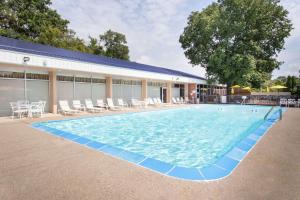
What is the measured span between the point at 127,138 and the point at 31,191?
460 cm

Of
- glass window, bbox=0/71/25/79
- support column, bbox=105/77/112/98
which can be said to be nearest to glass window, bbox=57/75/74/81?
glass window, bbox=0/71/25/79

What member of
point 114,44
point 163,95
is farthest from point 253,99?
point 114,44

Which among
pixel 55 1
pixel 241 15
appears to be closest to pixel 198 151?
pixel 241 15

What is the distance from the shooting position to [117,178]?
3.37 meters

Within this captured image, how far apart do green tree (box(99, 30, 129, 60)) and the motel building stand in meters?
24.6

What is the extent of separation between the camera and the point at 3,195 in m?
2.79

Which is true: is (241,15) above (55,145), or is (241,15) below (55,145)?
above

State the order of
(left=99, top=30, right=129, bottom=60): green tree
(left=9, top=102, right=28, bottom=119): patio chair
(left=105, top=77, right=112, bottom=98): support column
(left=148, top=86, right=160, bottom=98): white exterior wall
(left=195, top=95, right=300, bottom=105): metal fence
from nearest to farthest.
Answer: (left=9, top=102, right=28, bottom=119): patio chair, (left=105, top=77, right=112, bottom=98): support column, (left=148, top=86, right=160, bottom=98): white exterior wall, (left=195, top=95, right=300, bottom=105): metal fence, (left=99, top=30, right=129, bottom=60): green tree

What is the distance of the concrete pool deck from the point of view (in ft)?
9.29

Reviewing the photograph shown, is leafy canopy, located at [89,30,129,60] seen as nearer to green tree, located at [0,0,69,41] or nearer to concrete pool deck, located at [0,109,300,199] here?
green tree, located at [0,0,69,41]

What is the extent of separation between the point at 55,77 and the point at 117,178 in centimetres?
1184

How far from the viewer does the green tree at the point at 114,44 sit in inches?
1697

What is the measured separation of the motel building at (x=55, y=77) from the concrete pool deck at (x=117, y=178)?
7.53 metres

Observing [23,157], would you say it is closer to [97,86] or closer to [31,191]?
[31,191]
